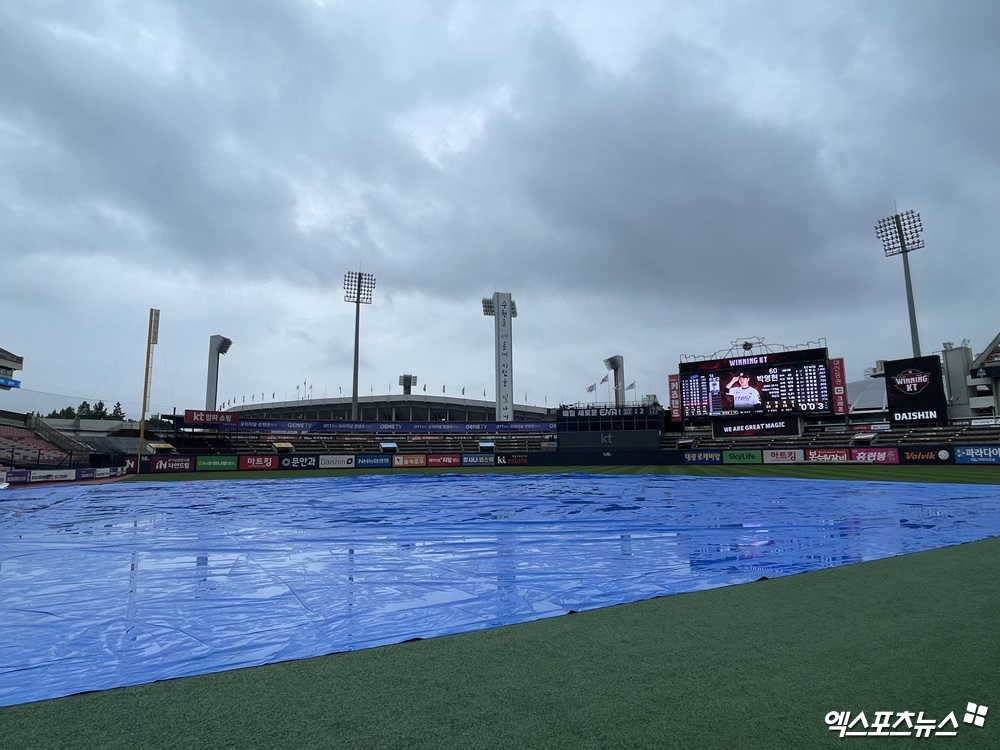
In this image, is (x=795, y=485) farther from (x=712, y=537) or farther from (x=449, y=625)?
(x=449, y=625)

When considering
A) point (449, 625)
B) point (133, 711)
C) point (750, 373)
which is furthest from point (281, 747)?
point (750, 373)

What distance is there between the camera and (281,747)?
2715mm

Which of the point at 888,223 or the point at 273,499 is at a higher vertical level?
the point at 888,223

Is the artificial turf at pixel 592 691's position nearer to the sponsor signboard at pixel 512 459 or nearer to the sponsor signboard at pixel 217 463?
the sponsor signboard at pixel 217 463

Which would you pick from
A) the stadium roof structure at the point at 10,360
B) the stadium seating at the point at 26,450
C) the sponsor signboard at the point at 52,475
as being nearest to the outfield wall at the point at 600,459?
the stadium seating at the point at 26,450

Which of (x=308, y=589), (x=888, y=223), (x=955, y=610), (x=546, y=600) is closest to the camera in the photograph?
(x=955, y=610)

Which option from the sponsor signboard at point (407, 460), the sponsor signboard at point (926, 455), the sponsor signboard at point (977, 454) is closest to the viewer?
the sponsor signboard at point (977, 454)

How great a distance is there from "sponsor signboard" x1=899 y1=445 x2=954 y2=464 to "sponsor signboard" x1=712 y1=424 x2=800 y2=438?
7.92m

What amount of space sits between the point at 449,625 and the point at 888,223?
62128 millimetres

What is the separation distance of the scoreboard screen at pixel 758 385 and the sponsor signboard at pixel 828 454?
396 cm

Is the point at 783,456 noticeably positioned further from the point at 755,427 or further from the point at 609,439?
the point at 609,439

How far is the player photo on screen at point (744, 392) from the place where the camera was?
4244cm

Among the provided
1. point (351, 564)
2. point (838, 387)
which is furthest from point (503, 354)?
point (351, 564)

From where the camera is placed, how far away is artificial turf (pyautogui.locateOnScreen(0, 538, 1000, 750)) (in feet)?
9.20
